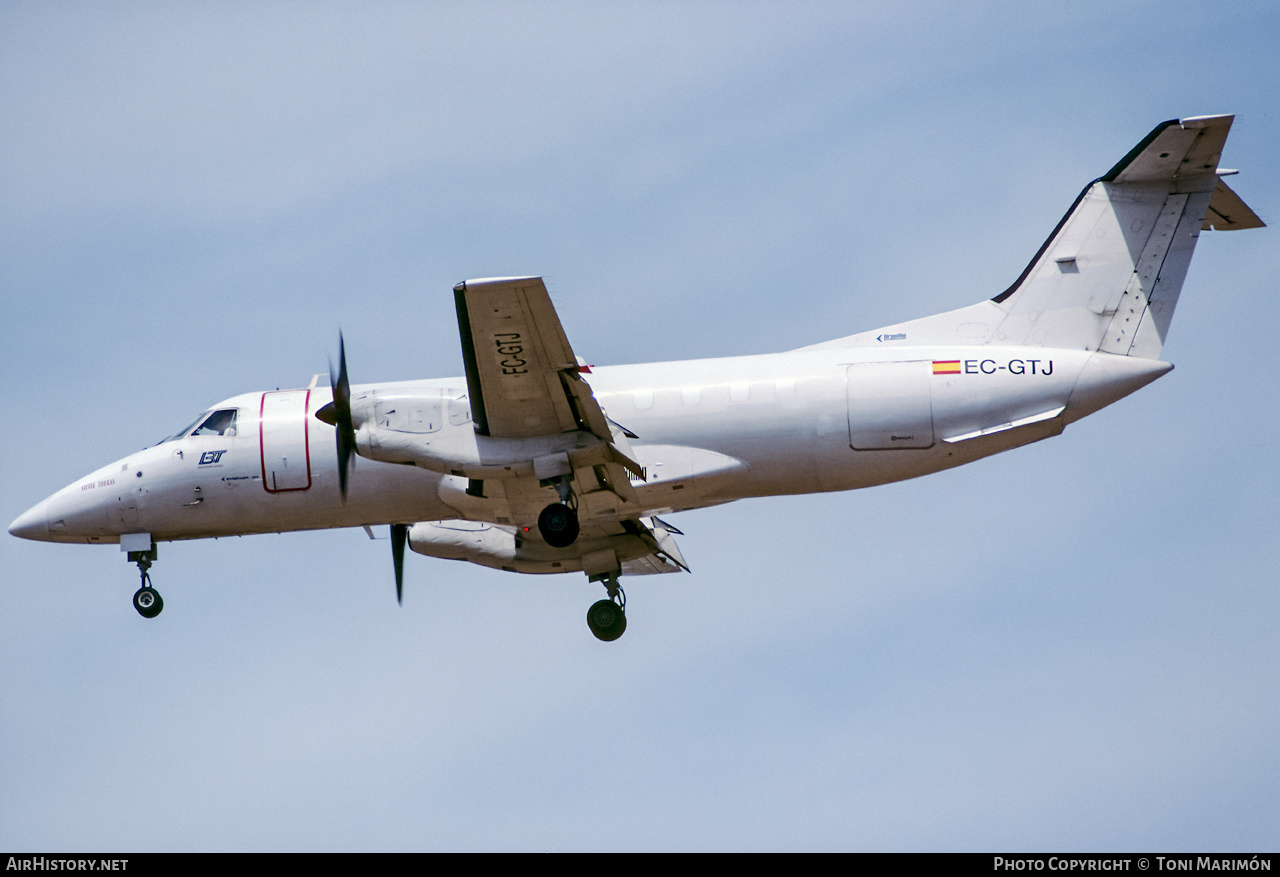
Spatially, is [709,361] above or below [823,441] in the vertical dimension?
above

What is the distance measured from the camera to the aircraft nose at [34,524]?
80.1ft

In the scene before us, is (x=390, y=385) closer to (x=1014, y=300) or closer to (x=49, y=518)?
(x=49, y=518)

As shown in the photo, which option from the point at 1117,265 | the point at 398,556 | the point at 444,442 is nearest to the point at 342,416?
the point at 444,442

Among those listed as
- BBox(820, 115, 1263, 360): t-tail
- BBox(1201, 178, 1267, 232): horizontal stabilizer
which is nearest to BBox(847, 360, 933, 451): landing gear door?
BBox(820, 115, 1263, 360): t-tail

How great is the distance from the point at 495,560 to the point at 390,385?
428 centimetres

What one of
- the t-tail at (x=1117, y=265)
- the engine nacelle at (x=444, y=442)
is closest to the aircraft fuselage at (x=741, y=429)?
the engine nacelle at (x=444, y=442)

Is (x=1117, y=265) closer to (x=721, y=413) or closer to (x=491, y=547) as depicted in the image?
(x=721, y=413)

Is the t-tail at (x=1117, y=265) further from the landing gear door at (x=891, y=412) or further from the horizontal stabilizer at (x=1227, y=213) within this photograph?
the landing gear door at (x=891, y=412)

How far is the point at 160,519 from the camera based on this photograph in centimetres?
2400

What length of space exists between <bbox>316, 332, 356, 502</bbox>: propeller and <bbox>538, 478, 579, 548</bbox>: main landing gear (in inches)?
120

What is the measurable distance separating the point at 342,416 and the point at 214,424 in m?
3.76

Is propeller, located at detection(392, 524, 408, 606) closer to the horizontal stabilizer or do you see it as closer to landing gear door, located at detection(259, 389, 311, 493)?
landing gear door, located at detection(259, 389, 311, 493)

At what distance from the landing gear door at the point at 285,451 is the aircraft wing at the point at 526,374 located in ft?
12.9
